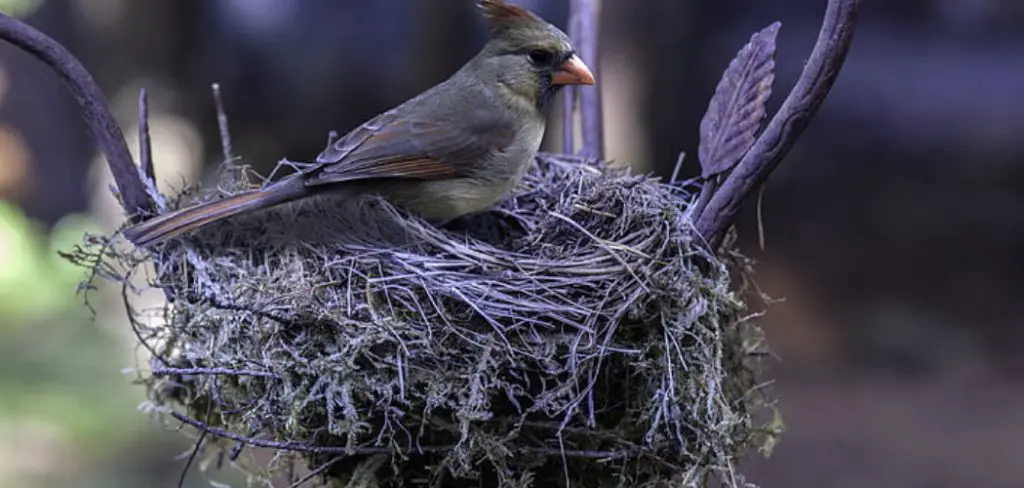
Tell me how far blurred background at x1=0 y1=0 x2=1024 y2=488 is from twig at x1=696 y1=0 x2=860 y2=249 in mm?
3998

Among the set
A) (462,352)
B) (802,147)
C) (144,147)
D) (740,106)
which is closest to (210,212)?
(144,147)

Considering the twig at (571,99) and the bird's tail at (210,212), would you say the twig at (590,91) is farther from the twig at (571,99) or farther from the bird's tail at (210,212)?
the bird's tail at (210,212)

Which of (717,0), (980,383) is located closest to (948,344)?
(980,383)

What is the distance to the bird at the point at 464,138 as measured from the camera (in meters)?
2.64

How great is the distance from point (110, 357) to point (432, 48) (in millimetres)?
2778

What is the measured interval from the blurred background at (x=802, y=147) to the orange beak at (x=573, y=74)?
3.24 metres

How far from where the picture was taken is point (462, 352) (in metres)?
2.17

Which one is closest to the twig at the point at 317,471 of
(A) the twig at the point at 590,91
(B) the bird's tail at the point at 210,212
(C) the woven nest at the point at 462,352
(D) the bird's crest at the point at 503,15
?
(C) the woven nest at the point at 462,352

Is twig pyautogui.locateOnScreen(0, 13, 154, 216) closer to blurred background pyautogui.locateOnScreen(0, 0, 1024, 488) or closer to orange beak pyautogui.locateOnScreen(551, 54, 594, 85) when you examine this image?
orange beak pyautogui.locateOnScreen(551, 54, 594, 85)

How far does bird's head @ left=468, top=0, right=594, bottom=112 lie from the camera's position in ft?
9.36

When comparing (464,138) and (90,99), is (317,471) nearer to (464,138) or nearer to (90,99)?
(90,99)

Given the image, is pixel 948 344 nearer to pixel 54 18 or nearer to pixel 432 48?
pixel 432 48

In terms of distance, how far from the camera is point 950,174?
830 cm

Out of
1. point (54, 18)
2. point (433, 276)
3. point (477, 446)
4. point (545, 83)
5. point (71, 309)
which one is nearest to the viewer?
point (477, 446)
